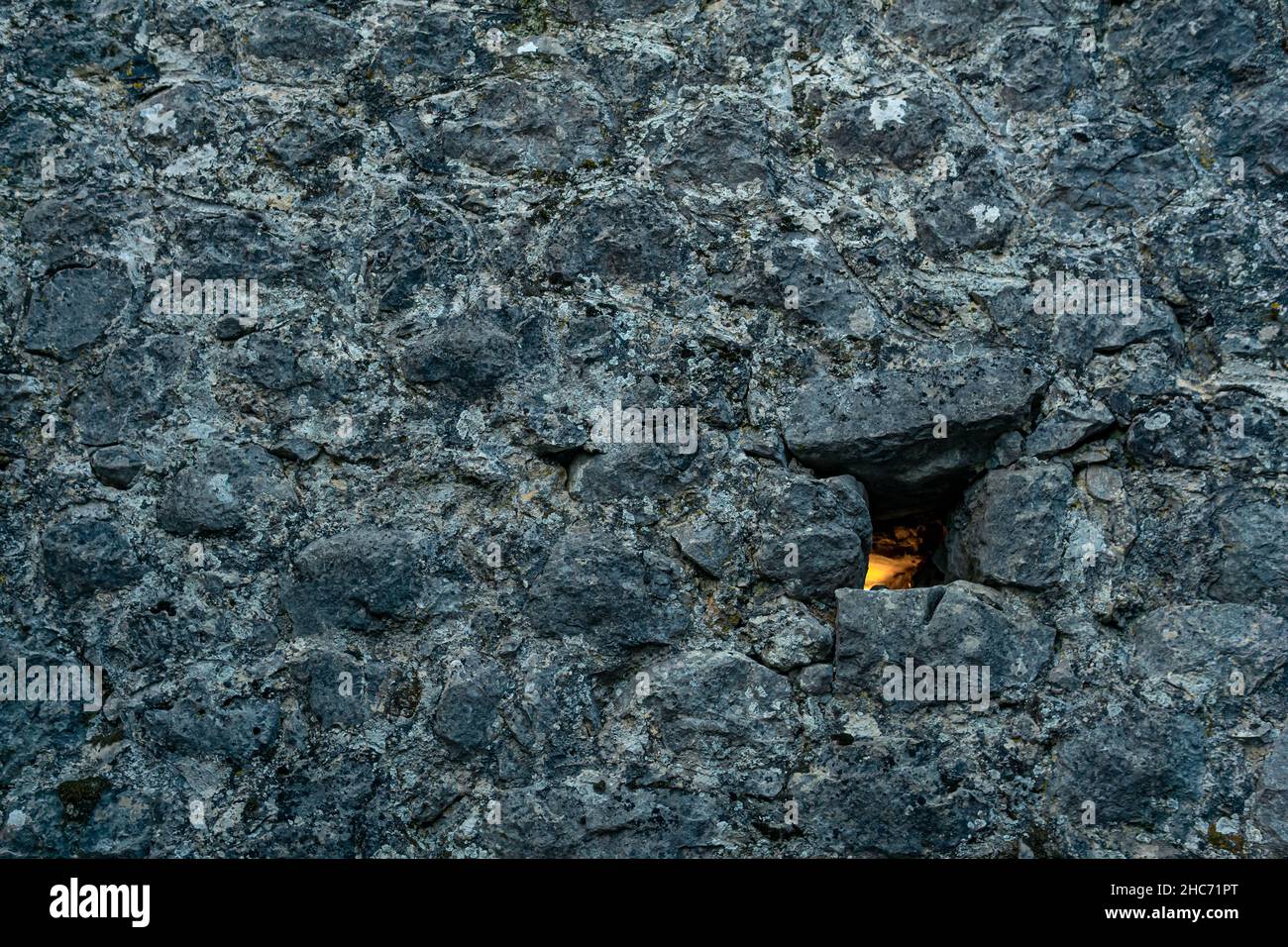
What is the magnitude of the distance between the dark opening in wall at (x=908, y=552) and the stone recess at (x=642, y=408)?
0.16m

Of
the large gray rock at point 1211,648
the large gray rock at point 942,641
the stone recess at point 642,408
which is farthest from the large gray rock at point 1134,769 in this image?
the large gray rock at point 942,641

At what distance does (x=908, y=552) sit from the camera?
352cm

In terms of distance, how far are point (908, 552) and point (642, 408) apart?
110cm

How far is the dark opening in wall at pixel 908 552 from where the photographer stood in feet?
11.3

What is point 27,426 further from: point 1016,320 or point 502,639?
point 1016,320

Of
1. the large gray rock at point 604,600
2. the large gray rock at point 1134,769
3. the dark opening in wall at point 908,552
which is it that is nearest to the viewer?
the large gray rock at point 1134,769

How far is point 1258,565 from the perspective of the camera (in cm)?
302

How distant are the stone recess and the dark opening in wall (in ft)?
0.53

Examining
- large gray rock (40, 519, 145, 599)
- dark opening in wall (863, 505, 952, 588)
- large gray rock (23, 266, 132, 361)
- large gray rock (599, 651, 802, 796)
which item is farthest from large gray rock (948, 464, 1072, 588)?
large gray rock (23, 266, 132, 361)

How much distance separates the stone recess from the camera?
301 cm

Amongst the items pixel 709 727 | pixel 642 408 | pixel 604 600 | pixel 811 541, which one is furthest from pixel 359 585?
pixel 811 541

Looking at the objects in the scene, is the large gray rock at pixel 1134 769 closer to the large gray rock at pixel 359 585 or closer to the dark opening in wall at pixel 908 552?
the dark opening in wall at pixel 908 552

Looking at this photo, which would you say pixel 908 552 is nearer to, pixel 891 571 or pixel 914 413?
pixel 891 571

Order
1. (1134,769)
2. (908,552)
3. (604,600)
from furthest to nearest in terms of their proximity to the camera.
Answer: (908,552), (604,600), (1134,769)
